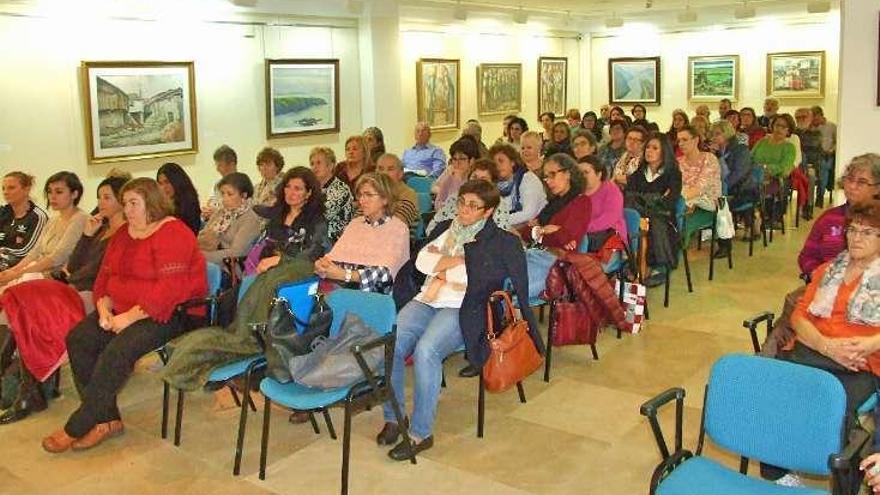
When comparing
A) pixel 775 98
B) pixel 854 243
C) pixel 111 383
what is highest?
pixel 775 98

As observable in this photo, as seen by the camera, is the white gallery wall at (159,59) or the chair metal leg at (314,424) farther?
the white gallery wall at (159,59)

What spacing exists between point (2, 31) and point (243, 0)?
7.84 feet

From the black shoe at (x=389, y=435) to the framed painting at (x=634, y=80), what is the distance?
12024 millimetres

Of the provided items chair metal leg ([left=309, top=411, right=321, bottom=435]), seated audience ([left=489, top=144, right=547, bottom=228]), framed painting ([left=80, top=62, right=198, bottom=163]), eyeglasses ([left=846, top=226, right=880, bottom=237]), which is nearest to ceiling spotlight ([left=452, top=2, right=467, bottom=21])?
framed painting ([left=80, top=62, right=198, bottom=163])

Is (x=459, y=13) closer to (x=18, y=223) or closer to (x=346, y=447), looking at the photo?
(x=18, y=223)

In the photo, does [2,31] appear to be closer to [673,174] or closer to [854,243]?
[673,174]

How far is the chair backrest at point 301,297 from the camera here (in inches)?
156

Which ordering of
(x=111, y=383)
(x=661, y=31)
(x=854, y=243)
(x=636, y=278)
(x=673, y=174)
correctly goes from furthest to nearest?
(x=661, y=31) < (x=673, y=174) < (x=636, y=278) < (x=111, y=383) < (x=854, y=243)

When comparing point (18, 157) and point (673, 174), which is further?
point (18, 157)

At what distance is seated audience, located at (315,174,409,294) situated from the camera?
4.64 metres

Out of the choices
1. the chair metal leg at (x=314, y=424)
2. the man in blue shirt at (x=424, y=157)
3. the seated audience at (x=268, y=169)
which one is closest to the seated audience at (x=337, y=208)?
the seated audience at (x=268, y=169)

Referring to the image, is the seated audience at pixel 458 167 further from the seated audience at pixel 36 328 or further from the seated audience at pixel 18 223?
the seated audience at pixel 36 328

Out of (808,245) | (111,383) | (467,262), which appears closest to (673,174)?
(808,245)

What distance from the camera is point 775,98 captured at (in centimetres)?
1364
